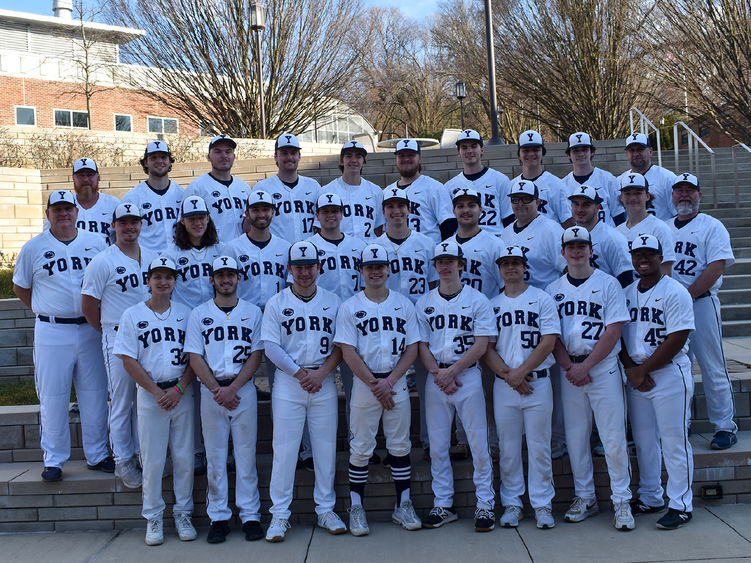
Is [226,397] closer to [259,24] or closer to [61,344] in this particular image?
[61,344]

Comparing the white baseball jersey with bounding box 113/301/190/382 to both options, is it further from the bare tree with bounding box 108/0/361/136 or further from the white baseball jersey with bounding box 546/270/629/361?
the bare tree with bounding box 108/0/361/136

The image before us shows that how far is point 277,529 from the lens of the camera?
4.67 meters

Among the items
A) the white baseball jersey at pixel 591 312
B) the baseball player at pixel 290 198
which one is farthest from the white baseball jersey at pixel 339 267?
the white baseball jersey at pixel 591 312

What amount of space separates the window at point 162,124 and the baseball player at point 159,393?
29047mm

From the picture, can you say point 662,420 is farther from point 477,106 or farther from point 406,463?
point 477,106

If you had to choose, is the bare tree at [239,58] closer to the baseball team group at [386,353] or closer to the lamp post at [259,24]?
the lamp post at [259,24]

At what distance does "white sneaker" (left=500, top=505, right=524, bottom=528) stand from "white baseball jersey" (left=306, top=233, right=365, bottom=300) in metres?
1.99

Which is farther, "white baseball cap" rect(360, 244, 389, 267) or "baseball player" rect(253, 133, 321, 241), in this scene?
→ "baseball player" rect(253, 133, 321, 241)

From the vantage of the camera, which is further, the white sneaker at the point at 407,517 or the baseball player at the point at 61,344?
the baseball player at the point at 61,344

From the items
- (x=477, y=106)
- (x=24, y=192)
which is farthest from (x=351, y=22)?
(x=477, y=106)

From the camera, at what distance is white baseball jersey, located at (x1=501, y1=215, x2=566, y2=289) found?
17.5 feet

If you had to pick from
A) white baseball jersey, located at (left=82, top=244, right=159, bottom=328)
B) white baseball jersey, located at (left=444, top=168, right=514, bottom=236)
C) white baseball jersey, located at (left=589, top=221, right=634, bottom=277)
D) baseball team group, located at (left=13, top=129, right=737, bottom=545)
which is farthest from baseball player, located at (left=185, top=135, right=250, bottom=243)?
white baseball jersey, located at (left=589, top=221, right=634, bottom=277)

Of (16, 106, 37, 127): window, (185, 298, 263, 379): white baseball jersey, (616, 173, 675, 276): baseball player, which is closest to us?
(185, 298, 263, 379): white baseball jersey

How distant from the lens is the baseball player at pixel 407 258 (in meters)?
5.33
